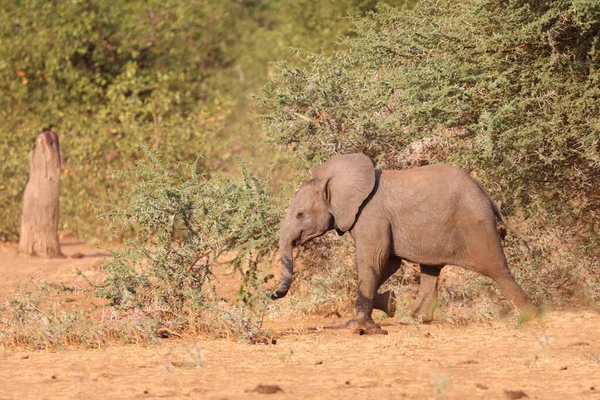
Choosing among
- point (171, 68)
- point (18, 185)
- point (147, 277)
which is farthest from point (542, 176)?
point (171, 68)

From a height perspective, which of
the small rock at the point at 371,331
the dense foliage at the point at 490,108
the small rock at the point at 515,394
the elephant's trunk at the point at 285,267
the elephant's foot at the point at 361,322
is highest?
the dense foliage at the point at 490,108

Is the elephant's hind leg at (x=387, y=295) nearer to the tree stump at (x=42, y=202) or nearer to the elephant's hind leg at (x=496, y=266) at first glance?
the elephant's hind leg at (x=496, y=266)

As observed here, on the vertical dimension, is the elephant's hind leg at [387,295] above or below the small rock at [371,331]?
above

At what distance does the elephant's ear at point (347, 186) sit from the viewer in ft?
29.9

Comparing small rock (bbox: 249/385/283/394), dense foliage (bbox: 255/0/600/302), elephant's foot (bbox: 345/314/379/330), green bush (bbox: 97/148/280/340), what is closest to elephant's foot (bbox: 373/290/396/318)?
elephant's foot (bbox: 345/314/379/330)

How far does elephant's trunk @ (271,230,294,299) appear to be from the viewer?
9102 mm

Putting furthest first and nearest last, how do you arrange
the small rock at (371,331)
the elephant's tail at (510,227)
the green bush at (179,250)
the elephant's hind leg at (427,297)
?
1. the elephant's hind leg at (427,297)
2. the elephant's tail at (510,227)
3. the small rock at (371,331)
4. the green bush at (179,250)

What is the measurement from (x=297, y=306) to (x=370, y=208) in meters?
1.91

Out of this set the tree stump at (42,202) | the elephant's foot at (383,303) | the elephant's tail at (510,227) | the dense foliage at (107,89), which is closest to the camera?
the elephant's tail at (510,227)

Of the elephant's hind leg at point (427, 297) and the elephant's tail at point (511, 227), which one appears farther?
the elephant's hind leg at point (427, 297)

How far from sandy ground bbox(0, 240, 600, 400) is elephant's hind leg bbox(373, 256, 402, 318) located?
1.93 ft

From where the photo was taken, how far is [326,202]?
935cm

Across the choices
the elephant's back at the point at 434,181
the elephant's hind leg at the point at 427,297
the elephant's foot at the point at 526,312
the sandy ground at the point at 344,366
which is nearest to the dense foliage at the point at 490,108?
the elephant's back at the point at 434,181

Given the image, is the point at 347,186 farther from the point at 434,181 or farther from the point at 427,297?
the point at 427,297
